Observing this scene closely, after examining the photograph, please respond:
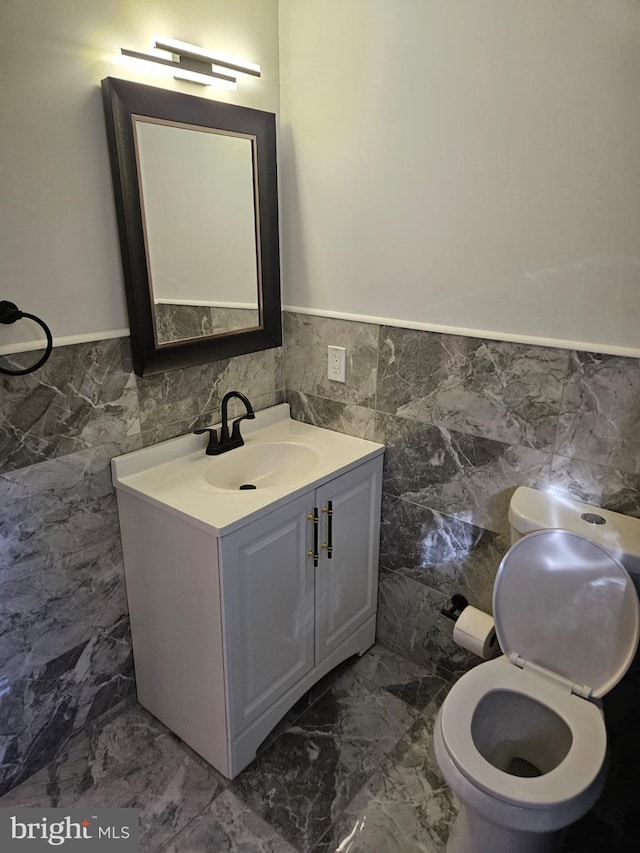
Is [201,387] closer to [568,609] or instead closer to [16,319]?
[16,319]

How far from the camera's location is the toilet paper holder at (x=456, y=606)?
6.39 feet

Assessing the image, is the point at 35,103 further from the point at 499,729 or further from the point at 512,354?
the point at 499,729

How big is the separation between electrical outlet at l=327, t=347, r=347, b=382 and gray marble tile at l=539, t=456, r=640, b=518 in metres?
0.78

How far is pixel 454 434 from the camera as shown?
1851 millimetres

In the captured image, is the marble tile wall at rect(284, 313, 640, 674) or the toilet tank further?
the marble tile wall at rect(284, 313, 640, 674)

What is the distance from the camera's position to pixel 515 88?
150 cm

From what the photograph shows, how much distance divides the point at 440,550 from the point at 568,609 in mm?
528

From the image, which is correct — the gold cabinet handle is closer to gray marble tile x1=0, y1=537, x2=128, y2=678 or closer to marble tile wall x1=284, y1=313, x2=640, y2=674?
marble tile wall x1=284, y1=313, x2=640, y2=674

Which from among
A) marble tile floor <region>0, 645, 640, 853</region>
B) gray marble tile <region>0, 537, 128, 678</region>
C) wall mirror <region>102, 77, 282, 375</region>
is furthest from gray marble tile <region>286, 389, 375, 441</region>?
marble tile floor <region>0, 645, 640, 853</region>

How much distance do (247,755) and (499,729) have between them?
76cm

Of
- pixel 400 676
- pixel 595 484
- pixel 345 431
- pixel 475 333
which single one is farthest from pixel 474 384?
pixel 400 676

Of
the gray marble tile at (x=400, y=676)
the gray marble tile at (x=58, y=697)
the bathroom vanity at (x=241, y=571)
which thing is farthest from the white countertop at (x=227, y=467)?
the gray marble tile at (x=400, y=676)

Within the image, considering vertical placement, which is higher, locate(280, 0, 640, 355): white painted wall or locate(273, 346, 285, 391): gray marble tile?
locate(280, 0, 640, 355): white painted wall

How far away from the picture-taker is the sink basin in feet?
6.32
